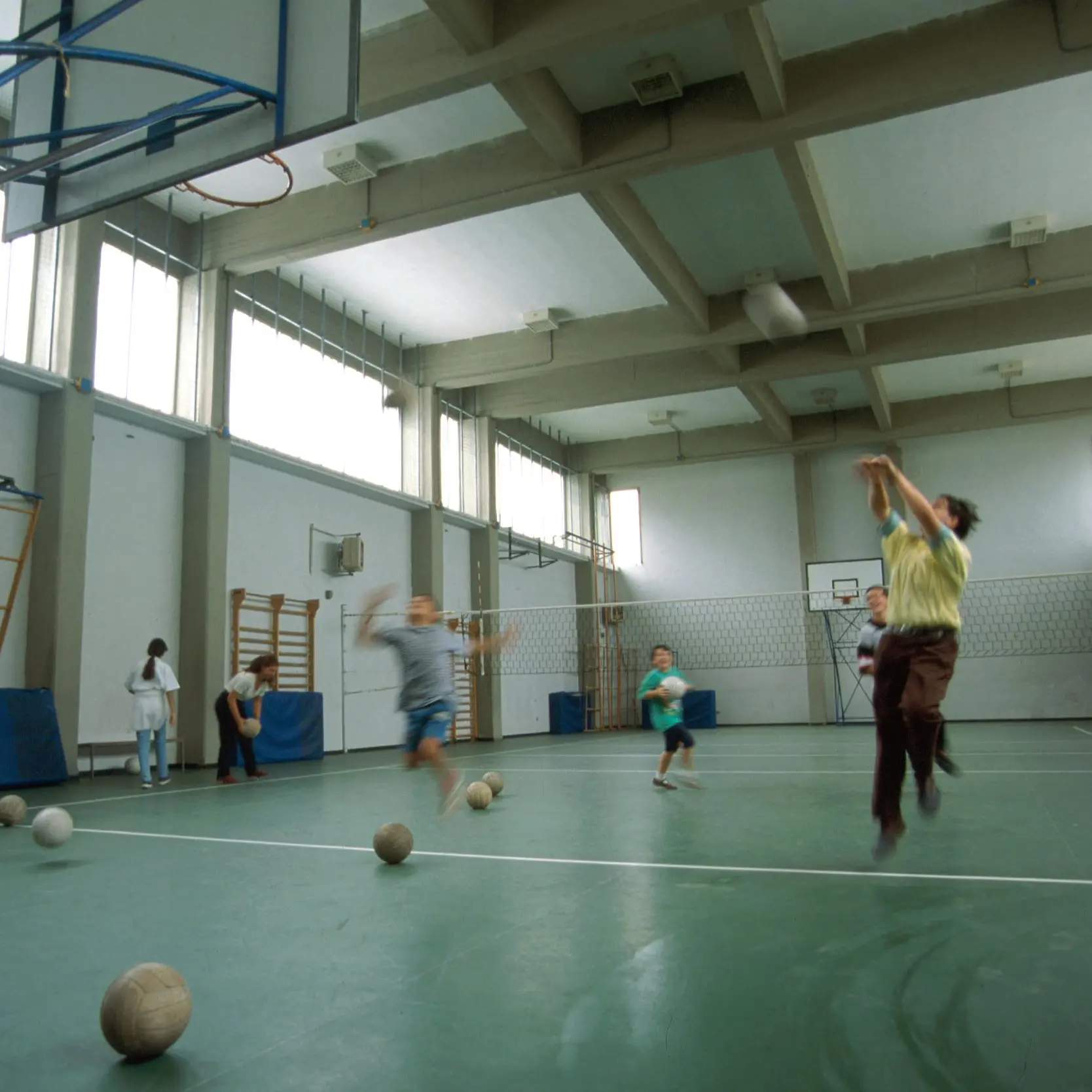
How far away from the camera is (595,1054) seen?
231cm

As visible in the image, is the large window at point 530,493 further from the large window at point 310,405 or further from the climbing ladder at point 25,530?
the climbing ladder at point 25,530

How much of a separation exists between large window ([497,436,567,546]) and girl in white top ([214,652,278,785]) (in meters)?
10.7

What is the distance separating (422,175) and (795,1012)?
36.3ft

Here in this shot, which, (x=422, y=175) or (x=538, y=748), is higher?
(x=422, y=175)

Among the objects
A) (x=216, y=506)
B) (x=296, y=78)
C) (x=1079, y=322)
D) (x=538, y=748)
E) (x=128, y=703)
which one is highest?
(x=1079, y=322)

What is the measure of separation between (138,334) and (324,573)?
15.9 ft

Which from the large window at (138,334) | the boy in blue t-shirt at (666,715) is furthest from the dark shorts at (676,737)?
the large window at (138,334)

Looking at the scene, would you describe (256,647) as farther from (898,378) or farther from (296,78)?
(898,378)

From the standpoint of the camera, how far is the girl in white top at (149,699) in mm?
9805

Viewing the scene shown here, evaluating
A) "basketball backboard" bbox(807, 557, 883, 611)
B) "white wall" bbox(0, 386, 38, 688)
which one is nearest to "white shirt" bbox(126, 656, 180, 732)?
"white wall" bbox(0, 386, 38, 688)

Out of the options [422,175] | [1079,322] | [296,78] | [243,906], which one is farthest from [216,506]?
[1079,322]

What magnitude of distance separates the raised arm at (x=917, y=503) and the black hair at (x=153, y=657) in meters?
8.12

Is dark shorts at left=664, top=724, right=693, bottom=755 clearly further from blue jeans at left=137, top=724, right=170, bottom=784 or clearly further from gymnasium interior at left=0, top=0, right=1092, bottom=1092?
blue jeans at left=137, top=724, right=170, bottom=784

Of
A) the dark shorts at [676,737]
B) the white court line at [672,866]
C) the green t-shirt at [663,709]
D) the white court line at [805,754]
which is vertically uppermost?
the green t-shirt at [663,709]
